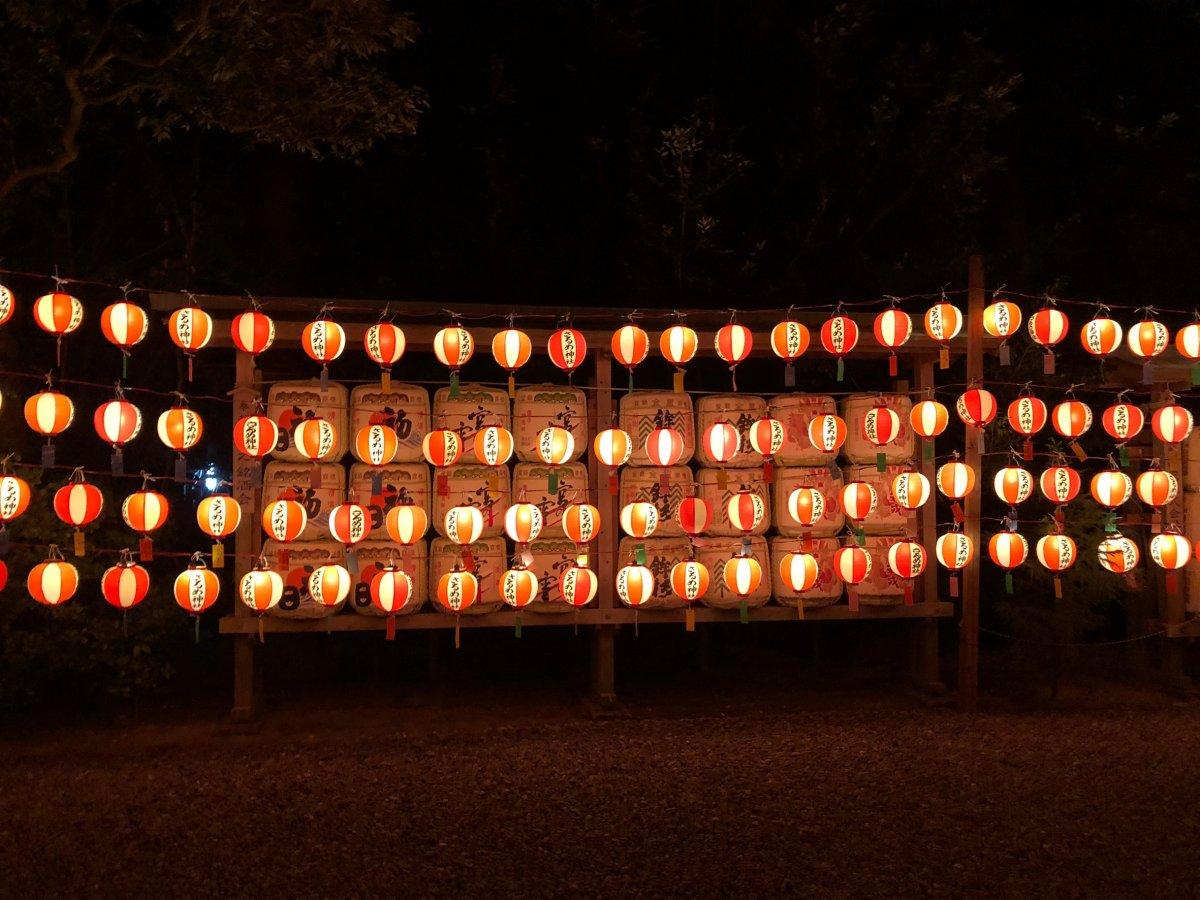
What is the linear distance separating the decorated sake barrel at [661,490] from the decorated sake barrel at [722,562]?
30 cm

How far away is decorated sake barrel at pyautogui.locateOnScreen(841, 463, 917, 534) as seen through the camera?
28.8 ft

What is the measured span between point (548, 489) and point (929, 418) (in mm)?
3471

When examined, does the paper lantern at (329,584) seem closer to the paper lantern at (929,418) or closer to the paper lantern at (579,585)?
the paper lantern at (579,585)

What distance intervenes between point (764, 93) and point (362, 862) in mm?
12419

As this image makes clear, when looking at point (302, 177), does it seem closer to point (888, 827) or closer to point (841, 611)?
point (841, 611)

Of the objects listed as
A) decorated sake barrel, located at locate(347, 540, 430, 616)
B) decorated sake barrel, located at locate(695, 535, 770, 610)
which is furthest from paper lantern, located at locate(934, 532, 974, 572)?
decorated sake barrel, located at locate(347, 540, 430, 616)

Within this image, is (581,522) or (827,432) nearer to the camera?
(581,522)

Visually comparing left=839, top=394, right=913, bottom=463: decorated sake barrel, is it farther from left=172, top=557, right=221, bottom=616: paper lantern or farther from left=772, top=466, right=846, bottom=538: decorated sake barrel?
left=172, top=557, right=221, bottom=616: paper lantern

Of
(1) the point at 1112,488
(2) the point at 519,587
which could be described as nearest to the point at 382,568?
(2) the point at 519,587

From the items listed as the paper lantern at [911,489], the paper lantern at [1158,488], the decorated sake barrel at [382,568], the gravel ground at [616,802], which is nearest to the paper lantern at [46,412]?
the decorated sake barrel at [382,568]

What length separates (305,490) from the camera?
317 inches

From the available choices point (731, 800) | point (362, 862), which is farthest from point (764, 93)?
point (362, 862)

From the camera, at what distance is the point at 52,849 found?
571cm

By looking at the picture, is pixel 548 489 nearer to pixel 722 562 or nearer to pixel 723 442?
pixel 723 442
